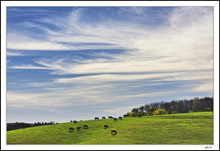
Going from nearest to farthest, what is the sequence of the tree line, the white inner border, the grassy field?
1. the white inner border
2. the grassy field
3. the tree line

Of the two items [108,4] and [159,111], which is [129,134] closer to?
[108,4]

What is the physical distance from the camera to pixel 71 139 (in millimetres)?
28875

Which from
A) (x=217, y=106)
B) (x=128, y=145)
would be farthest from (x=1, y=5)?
(x=217, y=106)

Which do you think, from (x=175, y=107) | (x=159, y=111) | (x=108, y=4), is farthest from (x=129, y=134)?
(x=175, y=107)

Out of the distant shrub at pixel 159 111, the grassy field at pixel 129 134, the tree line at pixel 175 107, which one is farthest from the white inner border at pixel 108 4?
the distant shrub at pixel 159 111

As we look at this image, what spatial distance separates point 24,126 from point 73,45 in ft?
49.4

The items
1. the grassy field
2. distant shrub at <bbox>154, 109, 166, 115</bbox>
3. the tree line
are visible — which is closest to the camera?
the grassy field

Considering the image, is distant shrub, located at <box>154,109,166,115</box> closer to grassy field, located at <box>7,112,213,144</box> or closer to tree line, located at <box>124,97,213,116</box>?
tree line, located at <box>124,97,213,116</box>

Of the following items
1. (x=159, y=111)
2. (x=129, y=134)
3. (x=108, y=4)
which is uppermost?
(x=108, y=4)

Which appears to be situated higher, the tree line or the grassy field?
the tree line

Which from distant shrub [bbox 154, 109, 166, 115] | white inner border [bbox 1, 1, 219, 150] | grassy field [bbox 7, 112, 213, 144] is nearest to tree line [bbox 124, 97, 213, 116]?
distant shrub [bbox 154, 109, 166, 115]

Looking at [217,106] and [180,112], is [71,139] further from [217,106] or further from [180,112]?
[180,112]

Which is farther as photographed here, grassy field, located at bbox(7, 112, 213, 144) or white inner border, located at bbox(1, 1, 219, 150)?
grassy field, located at bbox(7, 112, 213, 144)

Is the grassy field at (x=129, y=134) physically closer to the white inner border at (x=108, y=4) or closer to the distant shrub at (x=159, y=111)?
the white inner border at (x=108, y=4)
